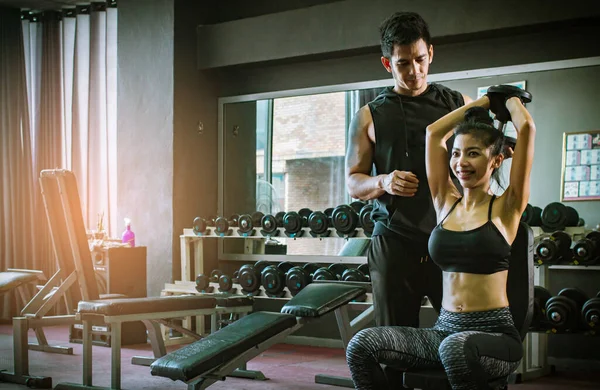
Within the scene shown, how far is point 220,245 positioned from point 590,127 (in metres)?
2.78

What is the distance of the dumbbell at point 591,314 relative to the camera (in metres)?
3.70

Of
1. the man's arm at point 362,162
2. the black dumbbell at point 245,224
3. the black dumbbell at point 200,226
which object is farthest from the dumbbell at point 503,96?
the black dumbbell at point 200,226

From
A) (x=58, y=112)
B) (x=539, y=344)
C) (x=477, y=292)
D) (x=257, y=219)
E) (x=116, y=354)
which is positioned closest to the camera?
(x=477, y=292)

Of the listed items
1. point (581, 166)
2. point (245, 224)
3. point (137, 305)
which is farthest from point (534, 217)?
point (137, 305)

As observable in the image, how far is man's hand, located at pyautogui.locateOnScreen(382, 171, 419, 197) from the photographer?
1817 mm

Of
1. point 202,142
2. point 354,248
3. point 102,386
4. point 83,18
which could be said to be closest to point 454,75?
point 354,248

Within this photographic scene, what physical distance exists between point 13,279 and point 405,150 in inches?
143

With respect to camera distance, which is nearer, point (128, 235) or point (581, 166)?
point (581, 166)

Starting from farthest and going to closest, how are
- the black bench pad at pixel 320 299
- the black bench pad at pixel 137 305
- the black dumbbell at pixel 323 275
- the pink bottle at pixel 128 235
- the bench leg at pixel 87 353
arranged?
1. the pink bottle at pixel 128 235
2. the black dumbbell at pixel 323 275
3. the bench leg at pixel 87 353
4. the black bench pad at pixel 137 305
5. the black bench pad at pixel 320 299

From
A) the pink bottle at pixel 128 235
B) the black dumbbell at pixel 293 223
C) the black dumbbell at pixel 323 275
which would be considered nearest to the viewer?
the black dumbbell at pixel 323 275

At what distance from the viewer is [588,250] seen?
383cm

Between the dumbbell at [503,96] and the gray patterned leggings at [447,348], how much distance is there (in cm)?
48

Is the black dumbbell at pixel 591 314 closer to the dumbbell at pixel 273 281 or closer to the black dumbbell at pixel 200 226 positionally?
the dumbbell at pixel 273 281

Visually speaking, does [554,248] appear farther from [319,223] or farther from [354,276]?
[319,223]
